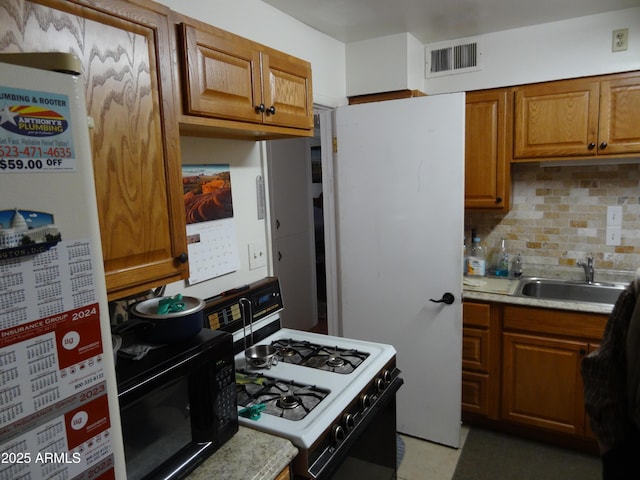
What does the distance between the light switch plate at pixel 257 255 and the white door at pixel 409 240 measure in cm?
66

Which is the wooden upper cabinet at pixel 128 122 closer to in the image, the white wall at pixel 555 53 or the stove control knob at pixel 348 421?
the stove control knob at pixel 348 421

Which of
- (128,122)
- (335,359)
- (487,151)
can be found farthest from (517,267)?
(128,122)

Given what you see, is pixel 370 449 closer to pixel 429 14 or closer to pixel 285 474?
pixel 285 474

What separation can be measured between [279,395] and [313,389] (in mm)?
119

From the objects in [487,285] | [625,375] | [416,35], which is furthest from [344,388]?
[416,35]

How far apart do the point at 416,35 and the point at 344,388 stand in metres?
2.18

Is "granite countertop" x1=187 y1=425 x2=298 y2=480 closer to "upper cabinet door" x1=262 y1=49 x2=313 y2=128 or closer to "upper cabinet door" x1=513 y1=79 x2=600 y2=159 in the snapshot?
"upper cabinet door" x1=262 y1=49 x2=313 y2=128

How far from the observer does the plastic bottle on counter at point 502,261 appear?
293cm

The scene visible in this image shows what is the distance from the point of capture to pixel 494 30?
2.63 meters

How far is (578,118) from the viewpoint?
95.8 inches

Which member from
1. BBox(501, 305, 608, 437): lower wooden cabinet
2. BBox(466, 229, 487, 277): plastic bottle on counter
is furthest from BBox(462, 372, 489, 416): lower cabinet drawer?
BBox(466, 229, 487, 277): plastic bottle on counter

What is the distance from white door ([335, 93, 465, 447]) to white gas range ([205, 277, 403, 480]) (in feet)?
2.39

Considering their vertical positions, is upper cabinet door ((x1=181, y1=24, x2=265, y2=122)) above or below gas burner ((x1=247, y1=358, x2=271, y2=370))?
above

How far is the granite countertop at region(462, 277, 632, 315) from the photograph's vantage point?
2.27 m
